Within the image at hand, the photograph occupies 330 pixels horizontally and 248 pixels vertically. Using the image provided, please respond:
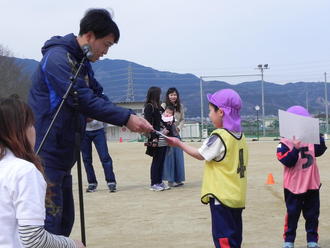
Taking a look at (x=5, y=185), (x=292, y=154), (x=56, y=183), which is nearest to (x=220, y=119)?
(x=292, y=154)

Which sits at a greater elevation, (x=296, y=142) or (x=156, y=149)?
(x=296, y=142)

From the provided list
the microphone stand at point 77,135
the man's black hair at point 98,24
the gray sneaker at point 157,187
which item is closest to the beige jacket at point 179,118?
the gray sneaker at point 157,187

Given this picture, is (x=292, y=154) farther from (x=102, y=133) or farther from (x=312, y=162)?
(x=102, y=133)

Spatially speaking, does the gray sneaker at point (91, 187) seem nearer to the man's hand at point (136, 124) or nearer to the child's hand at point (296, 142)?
the child's hand at point (296, 142)

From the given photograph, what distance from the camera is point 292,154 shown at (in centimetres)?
500

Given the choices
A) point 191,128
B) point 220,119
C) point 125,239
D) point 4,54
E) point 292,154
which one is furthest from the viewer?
point 4,54

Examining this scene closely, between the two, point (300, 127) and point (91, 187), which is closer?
point (300, 127)

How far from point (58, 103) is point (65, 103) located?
0.05 metres

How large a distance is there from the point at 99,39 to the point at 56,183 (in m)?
1.04

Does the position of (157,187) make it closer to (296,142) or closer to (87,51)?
(296,142)

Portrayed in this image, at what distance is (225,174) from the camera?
4250 millimetres

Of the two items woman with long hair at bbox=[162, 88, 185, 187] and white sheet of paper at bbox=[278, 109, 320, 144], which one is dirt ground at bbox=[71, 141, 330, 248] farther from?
white sheet of paper at bbox=[278, 109, 320, 144]

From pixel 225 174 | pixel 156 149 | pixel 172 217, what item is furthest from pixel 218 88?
pixel 225 174

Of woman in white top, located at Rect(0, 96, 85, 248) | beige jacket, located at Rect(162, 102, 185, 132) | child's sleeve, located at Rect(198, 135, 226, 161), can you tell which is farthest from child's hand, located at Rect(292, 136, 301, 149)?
beige jacket, located at Rect(162, 102, 185, 132)
